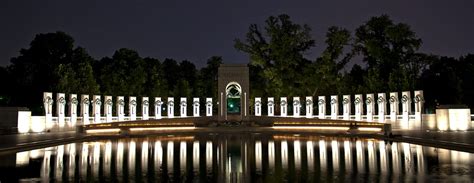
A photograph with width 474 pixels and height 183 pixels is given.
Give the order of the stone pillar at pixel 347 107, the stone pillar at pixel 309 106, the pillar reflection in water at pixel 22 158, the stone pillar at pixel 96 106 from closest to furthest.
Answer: the pillar reflection in water at pixel 22 158
the stone pillar at pixel 96 106
the stone pillar at pixel 347 107
the stone pillar at pixel 309 106

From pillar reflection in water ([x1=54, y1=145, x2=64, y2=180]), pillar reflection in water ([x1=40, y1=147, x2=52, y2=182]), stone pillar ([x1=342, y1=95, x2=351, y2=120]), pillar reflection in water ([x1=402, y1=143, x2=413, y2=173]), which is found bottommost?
pillar reflection in water ([x1=402, y1=143, x2=413, y2=173])

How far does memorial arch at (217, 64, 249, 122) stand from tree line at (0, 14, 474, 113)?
11.7 feet

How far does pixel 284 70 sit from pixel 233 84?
6017mm

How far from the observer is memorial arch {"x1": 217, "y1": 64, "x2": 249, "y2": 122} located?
44.4 m

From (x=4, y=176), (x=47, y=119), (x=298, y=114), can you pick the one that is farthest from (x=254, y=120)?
(x=4, y=176)

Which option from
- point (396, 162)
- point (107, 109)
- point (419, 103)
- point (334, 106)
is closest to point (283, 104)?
point (334, 106)

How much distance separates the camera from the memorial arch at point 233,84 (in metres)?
44.4

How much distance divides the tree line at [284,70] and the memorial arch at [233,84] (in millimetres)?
3566

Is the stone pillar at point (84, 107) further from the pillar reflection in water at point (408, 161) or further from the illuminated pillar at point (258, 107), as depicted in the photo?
the pillar reflection in water at point (408, 161)

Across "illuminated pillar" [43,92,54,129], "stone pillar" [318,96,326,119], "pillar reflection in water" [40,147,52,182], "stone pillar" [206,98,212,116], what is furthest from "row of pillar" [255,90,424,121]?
"pillar reflection in water" [40,147,52,182]

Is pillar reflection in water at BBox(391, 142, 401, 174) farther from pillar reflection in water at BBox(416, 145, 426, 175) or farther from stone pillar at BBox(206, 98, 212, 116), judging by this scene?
stone pillar at BBox(206, 98, 212, 116)

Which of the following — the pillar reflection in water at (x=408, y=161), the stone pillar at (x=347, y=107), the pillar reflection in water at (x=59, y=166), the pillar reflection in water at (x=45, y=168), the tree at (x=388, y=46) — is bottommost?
the pillar reflection in water at (x=408, y=161)

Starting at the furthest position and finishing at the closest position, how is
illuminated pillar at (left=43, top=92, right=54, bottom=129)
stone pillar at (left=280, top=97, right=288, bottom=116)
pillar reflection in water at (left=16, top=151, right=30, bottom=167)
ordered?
1. stone pillar at (left=280, top=97, right=288, bottom=116)
2. illuminated pillar at (left=43, top=92, right=54, bottom=129)
3. pillar reflection in water at (left=16, top=151, right=30, bottom=167)

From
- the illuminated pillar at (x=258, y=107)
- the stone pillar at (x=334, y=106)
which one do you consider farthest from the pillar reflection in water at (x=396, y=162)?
the illuminated pillar at (x=258, y=107)
